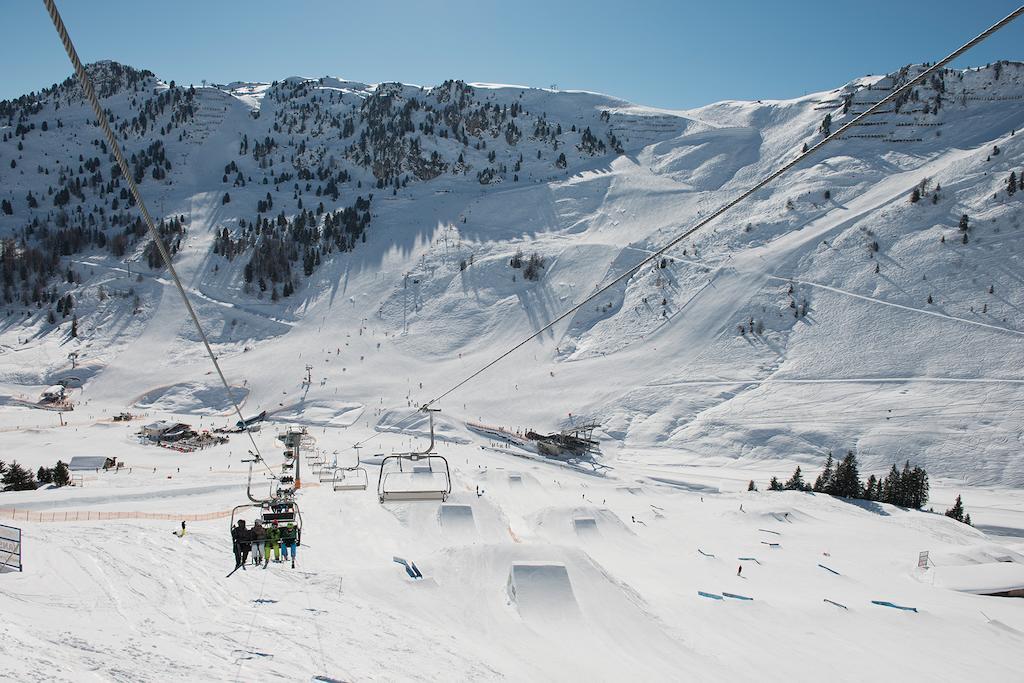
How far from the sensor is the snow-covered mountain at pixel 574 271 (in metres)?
47.4

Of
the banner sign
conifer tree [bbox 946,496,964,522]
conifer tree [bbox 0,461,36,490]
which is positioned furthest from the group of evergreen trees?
conifer tree [bbox 0,461,36,490]

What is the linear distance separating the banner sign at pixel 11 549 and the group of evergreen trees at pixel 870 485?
36.3 metres

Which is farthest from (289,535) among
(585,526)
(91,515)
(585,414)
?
(585,414)

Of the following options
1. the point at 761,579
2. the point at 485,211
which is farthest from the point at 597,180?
the point at 761,579

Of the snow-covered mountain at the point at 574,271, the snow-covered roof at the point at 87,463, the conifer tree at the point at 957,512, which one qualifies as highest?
the snow-covered mountain at the point at 574,271

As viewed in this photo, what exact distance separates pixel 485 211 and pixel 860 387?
196ft

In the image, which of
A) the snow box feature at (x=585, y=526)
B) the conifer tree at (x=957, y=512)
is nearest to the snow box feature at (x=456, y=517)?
the snow box feature at (x=585, y=526)

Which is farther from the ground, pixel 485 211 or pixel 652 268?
pixel 485 211

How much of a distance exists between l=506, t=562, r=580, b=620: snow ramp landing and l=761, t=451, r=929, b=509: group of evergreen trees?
26014 mm

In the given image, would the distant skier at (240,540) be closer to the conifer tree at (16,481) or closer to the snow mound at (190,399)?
the conifer tree at (16,481)

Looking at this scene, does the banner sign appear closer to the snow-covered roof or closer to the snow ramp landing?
the snow ramp landing

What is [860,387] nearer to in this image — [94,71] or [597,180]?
[597,180]

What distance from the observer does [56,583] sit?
11133 mm

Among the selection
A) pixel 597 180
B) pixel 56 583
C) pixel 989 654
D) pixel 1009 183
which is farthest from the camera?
pixel 597 180
